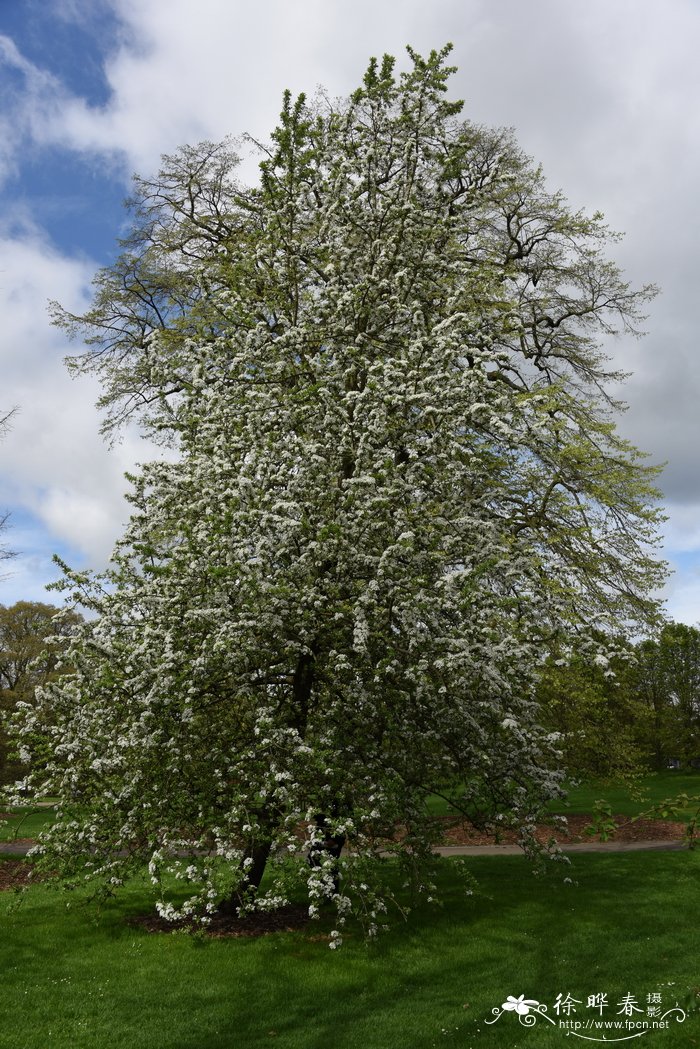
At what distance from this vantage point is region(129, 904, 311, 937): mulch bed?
11867mm

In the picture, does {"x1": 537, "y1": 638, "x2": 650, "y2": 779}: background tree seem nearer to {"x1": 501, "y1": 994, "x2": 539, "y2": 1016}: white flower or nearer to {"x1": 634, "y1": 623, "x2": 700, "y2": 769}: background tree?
{"x1": 501, "y1": 994, "x2": 539, "y2": 1016}: white flower

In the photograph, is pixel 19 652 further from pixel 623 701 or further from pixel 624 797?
pixel 623 701

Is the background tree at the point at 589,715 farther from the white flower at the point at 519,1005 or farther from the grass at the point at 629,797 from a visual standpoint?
the white flower at the point at 519,1005

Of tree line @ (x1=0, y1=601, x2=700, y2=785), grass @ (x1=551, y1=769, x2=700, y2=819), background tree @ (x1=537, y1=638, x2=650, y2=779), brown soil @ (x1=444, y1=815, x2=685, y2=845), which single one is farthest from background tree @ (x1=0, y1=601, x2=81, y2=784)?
background tree @ (x1=537, y1=638, x2=650, y2=779)

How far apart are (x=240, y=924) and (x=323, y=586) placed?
18.7 feet

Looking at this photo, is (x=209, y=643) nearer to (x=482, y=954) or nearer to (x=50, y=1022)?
(x=50, y=1022)

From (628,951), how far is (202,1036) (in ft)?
19.7

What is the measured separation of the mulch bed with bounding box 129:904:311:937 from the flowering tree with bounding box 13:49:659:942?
60 centimetres

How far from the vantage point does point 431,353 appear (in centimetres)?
1226

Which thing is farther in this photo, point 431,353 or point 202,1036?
point 431,353

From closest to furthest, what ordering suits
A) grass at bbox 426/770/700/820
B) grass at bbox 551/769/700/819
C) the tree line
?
the tree line
grass at bbox 426/770/700/820
grass at bbox 551/769/700/819

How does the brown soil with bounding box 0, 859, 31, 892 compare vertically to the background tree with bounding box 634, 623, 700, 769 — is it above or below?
below

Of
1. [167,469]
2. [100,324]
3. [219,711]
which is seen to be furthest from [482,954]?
[100,324]

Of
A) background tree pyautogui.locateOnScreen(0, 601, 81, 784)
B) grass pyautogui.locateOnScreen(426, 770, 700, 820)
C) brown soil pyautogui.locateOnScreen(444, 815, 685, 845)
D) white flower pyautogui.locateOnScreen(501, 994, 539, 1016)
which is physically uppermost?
background tree pyautogui.locateOnScreen(0, 601, 81, 784)
